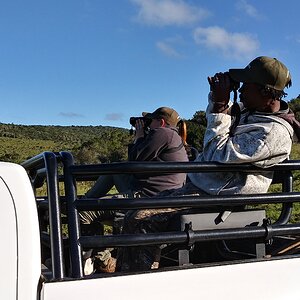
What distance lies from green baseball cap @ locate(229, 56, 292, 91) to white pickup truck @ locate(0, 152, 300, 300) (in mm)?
556

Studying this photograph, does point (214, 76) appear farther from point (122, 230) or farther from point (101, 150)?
point (101, 150)

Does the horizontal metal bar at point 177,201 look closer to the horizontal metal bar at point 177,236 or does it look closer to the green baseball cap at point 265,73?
the horizontal metal bar at point 177,236

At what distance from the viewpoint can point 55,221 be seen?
2197mm

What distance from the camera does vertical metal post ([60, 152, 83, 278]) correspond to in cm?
219

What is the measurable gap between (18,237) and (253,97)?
169cm

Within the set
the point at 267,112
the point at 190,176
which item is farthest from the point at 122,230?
the point at 267,112

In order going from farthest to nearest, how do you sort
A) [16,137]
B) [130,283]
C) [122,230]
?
1. [16,137]
2. [122,230]
3. [130,283]

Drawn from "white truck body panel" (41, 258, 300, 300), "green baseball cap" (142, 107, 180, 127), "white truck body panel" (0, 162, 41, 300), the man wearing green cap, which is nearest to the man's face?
the man wearing green cap

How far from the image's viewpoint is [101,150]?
24578 millimetres

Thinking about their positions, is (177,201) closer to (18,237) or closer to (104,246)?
(104,246)

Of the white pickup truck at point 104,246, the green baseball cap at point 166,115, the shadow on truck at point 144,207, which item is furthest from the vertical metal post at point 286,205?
the green baseball cap at point 166,115

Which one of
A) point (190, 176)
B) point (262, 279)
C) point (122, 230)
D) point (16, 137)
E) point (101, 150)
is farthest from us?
point (16, 137)

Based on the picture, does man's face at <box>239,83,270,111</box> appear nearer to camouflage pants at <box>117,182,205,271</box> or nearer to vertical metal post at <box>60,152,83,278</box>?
camouflage pants at <box>117,182,205,271</box>

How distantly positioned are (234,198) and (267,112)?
819 mm
